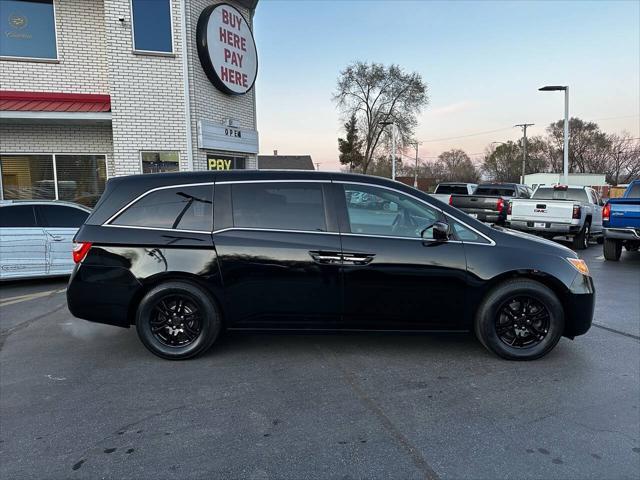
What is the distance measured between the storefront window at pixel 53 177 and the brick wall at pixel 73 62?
5.59 feet

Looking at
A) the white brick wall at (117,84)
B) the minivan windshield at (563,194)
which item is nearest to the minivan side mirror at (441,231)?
the white brick wall at (117,84)

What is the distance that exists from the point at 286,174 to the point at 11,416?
116 inches

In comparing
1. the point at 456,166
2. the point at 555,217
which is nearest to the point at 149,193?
the point at 555,217

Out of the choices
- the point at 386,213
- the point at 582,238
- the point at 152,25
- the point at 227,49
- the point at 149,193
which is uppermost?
the point at 152,25

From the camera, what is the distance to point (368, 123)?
4838 centimetres

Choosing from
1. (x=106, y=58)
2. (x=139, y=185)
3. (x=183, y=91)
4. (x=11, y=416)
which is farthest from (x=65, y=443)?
(x=106, y=58)

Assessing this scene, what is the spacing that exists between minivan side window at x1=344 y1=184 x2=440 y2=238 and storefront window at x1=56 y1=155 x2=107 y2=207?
8.98 metres

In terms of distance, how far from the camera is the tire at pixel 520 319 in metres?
4.03

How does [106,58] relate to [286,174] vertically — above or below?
above

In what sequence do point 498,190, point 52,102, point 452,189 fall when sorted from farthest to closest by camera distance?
1. point 452,189
2. point 498,190
3. point 52,102

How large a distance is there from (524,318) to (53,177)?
36.7 ft

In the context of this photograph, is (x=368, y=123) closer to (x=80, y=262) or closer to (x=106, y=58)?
(x=106, y=58)

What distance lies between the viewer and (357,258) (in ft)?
13.1

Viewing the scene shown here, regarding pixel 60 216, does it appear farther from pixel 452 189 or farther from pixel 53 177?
pixel 452 189
